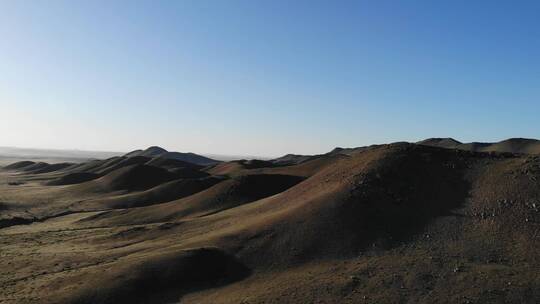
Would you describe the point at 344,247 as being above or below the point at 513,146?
below

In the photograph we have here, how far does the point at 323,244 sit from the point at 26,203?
2005 inches

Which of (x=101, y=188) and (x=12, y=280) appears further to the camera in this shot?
(x=101, y=188)

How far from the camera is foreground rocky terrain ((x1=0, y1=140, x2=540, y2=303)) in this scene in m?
21.3

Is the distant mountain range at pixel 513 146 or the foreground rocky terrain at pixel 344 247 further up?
the distant mountain range at pixel 513 146

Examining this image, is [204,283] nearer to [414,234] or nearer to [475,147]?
[414,234]

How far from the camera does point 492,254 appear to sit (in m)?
23.0

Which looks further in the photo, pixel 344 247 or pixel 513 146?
pixel 513 146

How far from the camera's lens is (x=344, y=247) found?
84.8 ft

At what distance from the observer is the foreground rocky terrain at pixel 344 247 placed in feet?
69.8

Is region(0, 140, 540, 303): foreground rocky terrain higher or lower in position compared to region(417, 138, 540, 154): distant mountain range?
lower

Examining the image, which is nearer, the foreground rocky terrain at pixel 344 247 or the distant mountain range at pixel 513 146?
the foreground rocky terrain at pixel 344 247

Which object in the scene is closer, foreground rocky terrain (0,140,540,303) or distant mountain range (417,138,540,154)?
foreground rocky terrain (0,140,540,303)

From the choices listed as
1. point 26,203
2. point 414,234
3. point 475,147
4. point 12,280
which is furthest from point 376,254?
point 475,147

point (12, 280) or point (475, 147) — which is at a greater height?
point (475, 147)
